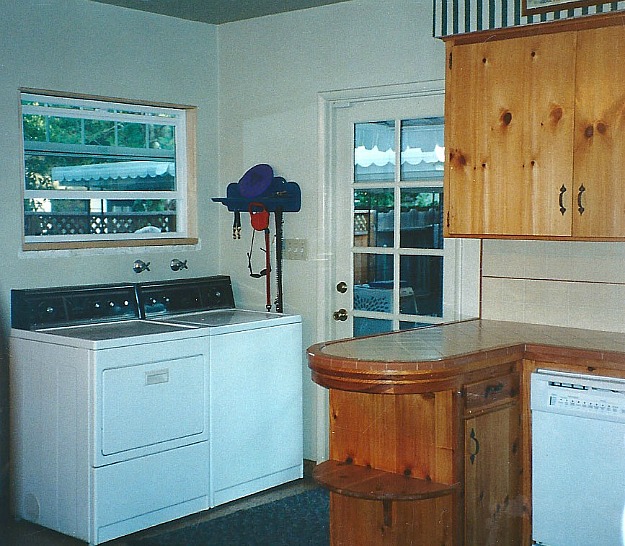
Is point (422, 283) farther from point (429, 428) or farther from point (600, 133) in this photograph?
point (429, 428)

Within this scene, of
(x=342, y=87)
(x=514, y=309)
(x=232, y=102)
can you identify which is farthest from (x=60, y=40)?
(x=514, y=309)

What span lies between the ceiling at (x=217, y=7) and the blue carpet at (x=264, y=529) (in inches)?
99.2

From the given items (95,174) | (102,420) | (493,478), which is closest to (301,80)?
(95,174)

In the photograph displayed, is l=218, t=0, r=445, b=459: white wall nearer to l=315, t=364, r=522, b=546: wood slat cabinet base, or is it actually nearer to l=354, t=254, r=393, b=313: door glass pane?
l=354, t=254, r=393, b=313: door glass pane

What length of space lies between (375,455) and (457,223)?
117cm

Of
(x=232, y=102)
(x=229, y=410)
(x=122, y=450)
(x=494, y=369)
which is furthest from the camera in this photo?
(x=232, y=102)

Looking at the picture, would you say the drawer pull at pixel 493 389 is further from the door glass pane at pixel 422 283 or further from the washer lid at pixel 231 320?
the washer lid at pixel 231 320

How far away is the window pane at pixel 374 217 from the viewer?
467 cm

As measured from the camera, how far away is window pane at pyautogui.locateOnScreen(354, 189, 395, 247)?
4668mm

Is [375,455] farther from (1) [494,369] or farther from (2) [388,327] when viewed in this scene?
(2) [388,327]

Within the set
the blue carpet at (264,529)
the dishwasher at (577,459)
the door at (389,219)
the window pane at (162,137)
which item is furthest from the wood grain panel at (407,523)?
the window pane at (162,137)

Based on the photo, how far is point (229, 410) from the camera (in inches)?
175

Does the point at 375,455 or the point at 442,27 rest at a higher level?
the point at 442,27

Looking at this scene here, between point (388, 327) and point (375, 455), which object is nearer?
point (375, 455)
